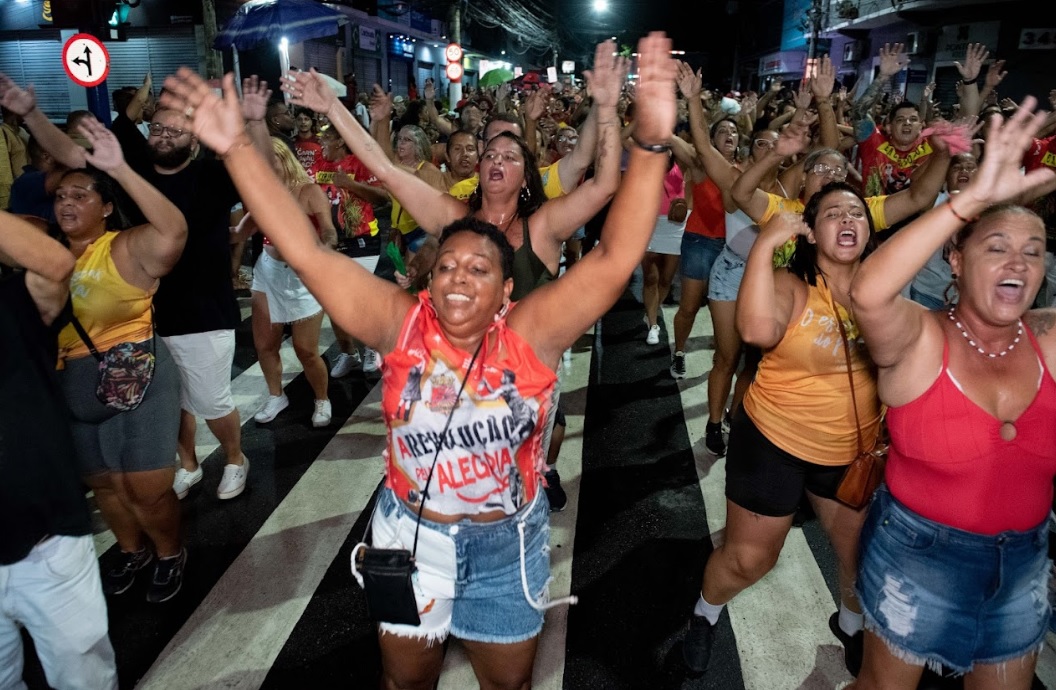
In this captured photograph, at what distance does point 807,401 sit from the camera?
2.82 meters

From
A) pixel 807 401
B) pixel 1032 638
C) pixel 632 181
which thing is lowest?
pixel 1032 638

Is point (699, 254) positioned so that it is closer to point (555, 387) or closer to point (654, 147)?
point (555, 387)

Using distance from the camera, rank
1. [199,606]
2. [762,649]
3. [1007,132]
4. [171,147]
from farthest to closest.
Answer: [171,147] < [199,606] < [762,649] < [1007,132]

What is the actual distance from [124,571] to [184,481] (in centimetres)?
93

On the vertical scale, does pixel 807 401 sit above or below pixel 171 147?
below

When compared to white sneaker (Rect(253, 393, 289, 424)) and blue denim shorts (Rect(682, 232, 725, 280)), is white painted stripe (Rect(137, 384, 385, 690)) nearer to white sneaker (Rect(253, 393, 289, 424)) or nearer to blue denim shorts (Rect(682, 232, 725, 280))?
white sneaker (Rect(253, 393, 289, 424))

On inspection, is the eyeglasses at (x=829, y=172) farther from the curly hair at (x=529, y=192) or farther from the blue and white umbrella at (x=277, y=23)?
the blue and white umbrella at (x=277, y=23)

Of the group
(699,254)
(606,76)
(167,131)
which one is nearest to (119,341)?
(167,131)

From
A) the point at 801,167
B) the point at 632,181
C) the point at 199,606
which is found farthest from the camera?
the point at 801,167

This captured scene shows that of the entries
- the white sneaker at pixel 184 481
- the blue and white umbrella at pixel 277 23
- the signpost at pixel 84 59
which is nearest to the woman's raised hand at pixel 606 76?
the white sneaker at pixel 184 481

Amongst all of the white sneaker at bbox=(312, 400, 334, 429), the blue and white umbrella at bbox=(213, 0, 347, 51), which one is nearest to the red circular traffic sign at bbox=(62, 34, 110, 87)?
the blue and white umbrella at bbox=(213, 0, 347, 51)

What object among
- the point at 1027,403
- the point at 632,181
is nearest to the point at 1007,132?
the point at 1027,403

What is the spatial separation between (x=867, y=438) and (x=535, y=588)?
145 centimetres

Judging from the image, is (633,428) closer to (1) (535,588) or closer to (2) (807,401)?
(2) (807,401)
